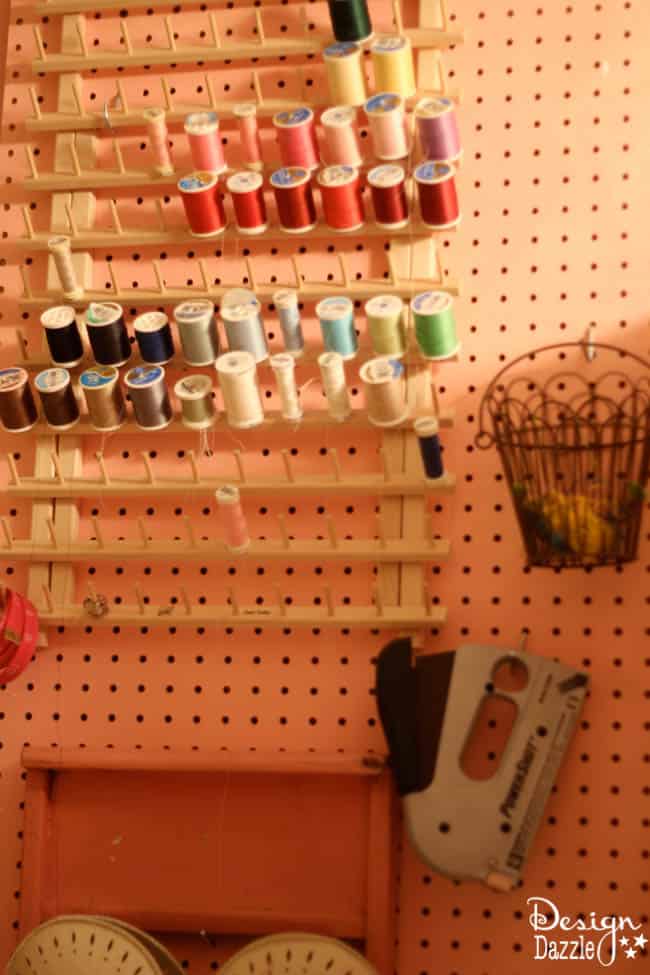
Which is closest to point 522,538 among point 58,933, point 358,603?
point 358,603

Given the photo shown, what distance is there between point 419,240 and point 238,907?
1287 mm

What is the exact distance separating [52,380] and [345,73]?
0.80 metres

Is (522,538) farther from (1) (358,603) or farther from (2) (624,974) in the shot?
(2) (624,974)

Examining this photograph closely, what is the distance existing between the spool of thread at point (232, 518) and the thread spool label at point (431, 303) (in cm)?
47

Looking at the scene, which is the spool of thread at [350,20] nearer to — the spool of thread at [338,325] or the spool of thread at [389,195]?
the spool of thread at [389,195]

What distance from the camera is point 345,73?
247cm

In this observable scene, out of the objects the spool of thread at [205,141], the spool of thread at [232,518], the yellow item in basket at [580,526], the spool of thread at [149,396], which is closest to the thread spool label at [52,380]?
the spool of thread at [149,396]

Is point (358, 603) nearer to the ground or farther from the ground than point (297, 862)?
farther from the ground

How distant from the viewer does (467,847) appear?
7.35 feet

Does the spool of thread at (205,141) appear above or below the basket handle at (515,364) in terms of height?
above

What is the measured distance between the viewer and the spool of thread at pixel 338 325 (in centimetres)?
241

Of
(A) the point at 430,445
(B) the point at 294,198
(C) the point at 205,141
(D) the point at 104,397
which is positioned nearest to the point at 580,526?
(A) the point at 430,445

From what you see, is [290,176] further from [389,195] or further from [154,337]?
[154,337]

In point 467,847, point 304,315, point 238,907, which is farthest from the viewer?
point 304,315
